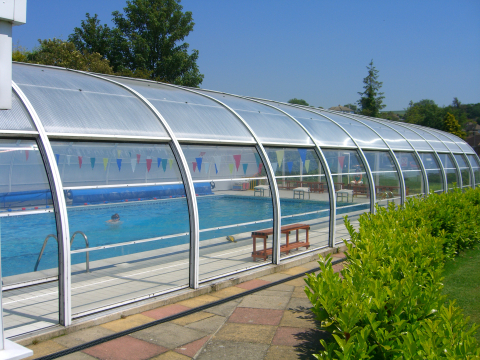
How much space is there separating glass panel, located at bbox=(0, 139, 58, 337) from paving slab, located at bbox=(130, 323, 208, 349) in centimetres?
114

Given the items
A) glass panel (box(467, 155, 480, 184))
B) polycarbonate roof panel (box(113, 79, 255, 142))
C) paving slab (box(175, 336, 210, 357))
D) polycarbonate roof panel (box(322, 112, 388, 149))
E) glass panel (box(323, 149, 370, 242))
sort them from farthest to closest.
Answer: glass panel (box(467, 155, 480, 184)), polycarbonate roof panel (box(322, 112, 388, 149)), glass panel (box(323, 149, 370, 242)), polycarbonate roof panel (box(113, 79, 255, 142)), paving slab (box(175, 336, 210, 357))

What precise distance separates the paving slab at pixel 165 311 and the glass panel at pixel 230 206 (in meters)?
1.01

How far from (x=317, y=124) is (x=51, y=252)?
7.22 metres

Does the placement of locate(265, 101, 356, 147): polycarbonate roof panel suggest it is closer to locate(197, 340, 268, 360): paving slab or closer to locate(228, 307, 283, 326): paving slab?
locate(228, 307, 283, 326): paving slab

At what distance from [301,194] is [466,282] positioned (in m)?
3.97

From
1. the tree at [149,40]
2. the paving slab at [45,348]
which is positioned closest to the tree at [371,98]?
the tree at [149,40]

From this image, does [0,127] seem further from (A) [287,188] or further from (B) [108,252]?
(A) [287,188]

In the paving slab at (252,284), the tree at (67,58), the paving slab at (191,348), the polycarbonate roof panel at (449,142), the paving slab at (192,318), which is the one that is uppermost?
the tree at (67,58)

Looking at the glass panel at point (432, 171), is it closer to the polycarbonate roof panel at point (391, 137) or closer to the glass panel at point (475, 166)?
the polycarbonate roof panel at point (391, 137)

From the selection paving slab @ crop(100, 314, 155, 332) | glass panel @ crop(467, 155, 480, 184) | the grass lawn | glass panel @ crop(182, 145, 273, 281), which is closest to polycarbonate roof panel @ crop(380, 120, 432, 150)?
glass panel @ crop(467, 155, 480, 184)

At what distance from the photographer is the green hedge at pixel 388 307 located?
2.64m

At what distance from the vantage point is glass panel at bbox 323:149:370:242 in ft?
36.2

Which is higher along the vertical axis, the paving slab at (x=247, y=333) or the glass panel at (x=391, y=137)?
the glass panel at (x=391, y=137)

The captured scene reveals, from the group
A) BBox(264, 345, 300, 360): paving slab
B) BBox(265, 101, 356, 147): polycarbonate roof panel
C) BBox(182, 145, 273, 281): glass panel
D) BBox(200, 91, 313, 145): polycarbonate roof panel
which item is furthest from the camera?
BBox(265, 101, 356, 147): polycarbonate roof panel
